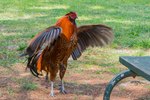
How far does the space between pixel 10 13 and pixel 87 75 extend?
6.90 metres

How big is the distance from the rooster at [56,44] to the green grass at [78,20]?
1.43 m

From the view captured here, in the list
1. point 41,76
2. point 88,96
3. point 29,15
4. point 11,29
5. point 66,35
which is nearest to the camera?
point 66,35

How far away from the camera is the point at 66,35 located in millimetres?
5188

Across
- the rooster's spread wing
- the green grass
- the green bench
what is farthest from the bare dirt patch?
the green bench

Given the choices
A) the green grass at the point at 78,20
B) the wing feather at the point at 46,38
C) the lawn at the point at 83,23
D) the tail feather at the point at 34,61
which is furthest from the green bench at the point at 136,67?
the green grass at the point at 78,20

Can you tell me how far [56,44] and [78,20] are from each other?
6.44m

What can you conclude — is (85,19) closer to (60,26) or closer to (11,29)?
(11,29)

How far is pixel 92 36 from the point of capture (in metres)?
5.92

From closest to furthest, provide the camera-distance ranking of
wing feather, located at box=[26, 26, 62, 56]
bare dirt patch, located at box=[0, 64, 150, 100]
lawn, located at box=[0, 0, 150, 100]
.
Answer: wing feather, located at box=[26, 26, 62, 56] → bare dirt patch, located at box=[0, 64, 150, 100] → lawn, located at box=[0, 0, 150, 100]

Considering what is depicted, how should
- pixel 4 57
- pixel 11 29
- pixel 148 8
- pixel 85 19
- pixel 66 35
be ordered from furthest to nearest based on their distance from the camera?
pixel 148 8, pixel 85 19, pixel 11 29, pixel 4 57, pixel 66 35

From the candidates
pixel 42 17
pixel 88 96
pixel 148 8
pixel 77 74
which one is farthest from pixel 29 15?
pixel 88 96

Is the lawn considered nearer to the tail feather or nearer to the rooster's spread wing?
the tail feather

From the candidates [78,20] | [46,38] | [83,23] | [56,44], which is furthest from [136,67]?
[78,20]

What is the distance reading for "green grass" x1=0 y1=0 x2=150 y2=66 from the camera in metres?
8.42
